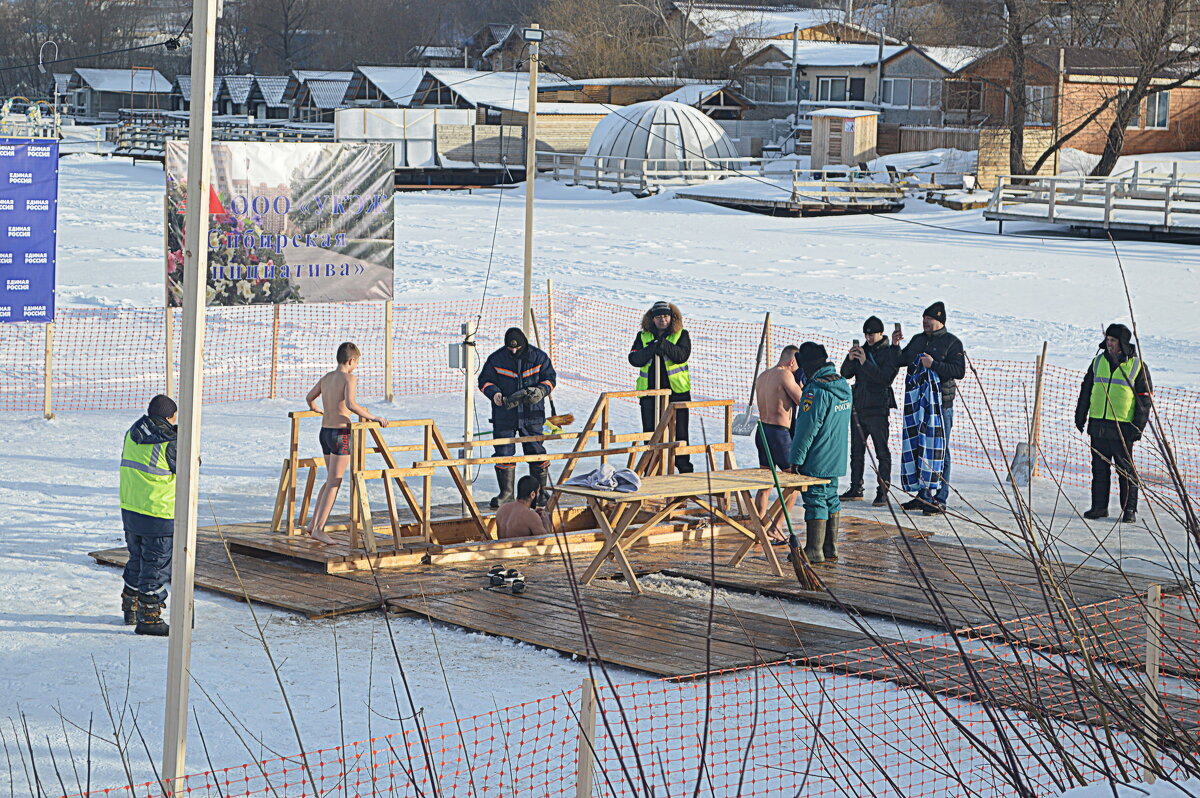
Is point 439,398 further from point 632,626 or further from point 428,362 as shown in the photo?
point 632,626

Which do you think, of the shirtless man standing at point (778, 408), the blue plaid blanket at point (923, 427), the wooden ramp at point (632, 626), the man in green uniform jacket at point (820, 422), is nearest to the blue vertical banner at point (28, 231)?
the wooden ramp at point (632, 626)

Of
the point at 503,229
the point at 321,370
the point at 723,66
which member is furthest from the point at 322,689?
the point at 723,66

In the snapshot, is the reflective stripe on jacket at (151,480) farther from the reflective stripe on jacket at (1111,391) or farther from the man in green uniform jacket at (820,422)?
the reflective stripe on jacket at (1111,391)

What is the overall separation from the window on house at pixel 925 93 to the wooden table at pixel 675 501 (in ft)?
176

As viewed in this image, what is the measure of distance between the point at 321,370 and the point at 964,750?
12366mm

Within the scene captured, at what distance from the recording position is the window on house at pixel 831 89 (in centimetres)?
6556

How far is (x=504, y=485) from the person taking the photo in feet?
38.9

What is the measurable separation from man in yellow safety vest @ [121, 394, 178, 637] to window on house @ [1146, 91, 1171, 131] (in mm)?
46634

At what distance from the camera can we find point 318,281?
15.0 metres

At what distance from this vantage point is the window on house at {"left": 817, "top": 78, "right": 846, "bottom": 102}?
65562mm

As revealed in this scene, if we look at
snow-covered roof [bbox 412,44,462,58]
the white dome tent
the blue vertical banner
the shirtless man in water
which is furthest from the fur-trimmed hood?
snow-covered roof [bbox 412,44,462,58]

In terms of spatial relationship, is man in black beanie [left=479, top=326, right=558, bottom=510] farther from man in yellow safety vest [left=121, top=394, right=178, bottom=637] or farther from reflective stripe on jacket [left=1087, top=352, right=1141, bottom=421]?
reflective stripe on jacket [left=1087, top=352, right=1141, bottom=421]

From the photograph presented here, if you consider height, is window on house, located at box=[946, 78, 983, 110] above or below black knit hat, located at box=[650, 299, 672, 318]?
above

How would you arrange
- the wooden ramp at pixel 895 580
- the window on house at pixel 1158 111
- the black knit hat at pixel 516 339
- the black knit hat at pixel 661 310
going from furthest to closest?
the window on house at pixel 1158 111
the black knit hat at pixel 661 310
the black knit hat at pixel 516 339
the wooden ramp at pixel 895 580
